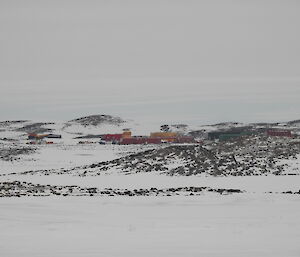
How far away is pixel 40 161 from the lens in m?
71.1

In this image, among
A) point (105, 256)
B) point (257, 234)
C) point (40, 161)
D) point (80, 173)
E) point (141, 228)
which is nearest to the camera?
point (105, 256)

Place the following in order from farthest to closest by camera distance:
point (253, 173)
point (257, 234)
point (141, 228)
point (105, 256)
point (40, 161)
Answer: point (40, 161) < point (253, 173) < point (141, 228) < point (257, 234) < point (105, 256)

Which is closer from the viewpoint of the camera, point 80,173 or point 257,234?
point 257,234

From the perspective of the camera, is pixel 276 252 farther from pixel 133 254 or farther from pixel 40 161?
pixel 40 161

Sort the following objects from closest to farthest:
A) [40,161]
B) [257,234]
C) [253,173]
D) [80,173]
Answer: [257,234] < [253,173] < [80,173] < [40,161]

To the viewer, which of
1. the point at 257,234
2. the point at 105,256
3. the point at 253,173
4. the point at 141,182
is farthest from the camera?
the point at 253,173

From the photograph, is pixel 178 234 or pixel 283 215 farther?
pixel 283 215

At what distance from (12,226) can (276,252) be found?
8247 mm

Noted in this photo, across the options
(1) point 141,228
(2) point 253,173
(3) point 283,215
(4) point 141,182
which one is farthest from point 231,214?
(2) point 253,173

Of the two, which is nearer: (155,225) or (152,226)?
(152,226)

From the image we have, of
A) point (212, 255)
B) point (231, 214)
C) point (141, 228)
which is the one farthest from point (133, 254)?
point (231, 214)

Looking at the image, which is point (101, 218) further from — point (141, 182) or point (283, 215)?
point (141, 182)

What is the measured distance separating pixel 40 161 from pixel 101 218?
54042mm

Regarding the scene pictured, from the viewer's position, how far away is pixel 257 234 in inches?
577
